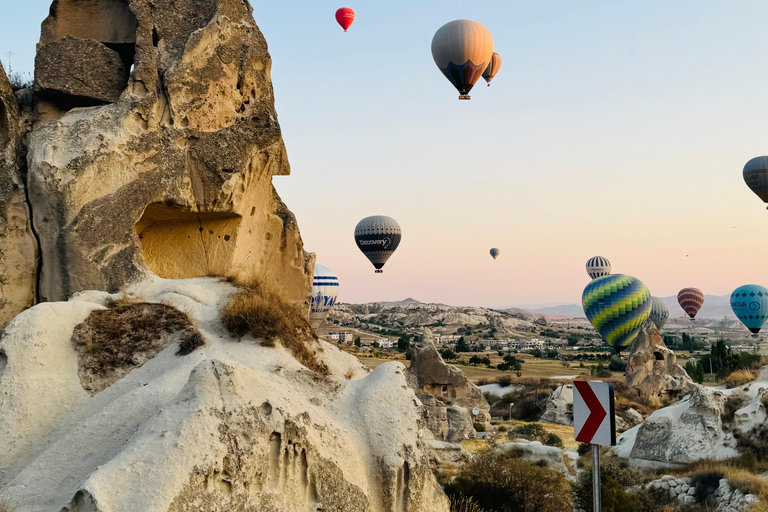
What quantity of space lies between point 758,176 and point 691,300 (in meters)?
29.1

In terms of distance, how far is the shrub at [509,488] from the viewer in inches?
381

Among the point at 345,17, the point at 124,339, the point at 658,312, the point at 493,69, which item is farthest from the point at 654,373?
the point at 124,339

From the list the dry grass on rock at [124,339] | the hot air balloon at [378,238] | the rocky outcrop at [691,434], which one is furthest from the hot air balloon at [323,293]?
the dry grass on rock at [124,339]

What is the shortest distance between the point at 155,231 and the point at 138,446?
5105mm

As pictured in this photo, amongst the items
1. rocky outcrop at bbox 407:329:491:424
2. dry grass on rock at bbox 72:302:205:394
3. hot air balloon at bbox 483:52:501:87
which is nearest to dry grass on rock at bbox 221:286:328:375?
dry grass on rock at bbox 72:302:205:394

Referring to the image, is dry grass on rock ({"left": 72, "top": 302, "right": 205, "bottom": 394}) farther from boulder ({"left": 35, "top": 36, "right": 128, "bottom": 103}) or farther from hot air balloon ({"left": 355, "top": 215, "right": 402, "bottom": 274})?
hot air balloon ({"left": 355, "top": 215, "right": 402, "bottom": 274})

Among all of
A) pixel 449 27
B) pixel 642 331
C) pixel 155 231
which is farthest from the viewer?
pixel 642 331

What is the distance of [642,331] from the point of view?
34.6 meters

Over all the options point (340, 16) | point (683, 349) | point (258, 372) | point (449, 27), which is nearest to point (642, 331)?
point (449, 27)

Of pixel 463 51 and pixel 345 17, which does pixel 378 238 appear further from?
pixel 463 51

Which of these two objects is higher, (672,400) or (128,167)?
(128,167)

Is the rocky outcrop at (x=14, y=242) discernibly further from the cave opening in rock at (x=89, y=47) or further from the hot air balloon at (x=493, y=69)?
the hot air balloon at (x=493, y=69)

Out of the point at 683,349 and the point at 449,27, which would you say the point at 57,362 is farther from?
the point at 683,349

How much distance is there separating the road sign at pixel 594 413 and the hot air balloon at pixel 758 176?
34910 millimetres
